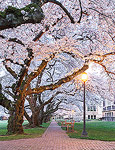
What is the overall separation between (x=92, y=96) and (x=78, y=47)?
12478 mm

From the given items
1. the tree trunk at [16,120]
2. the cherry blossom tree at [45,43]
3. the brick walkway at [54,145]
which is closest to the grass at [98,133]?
the brick walkway at [54,145]

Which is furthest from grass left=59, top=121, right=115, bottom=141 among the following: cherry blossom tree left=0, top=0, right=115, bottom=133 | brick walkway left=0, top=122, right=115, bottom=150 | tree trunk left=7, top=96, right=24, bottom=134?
cherry blossom tree left=0, top=0, right=115, bottom=133

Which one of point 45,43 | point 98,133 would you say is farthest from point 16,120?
point 98,133

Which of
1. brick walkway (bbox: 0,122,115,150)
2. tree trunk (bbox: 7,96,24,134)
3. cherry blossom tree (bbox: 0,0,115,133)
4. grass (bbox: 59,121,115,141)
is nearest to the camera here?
brick walkway (bbox: 0,122,115,150)

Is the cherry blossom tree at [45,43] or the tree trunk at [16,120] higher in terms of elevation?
the cherry blossom tree at [45,43]

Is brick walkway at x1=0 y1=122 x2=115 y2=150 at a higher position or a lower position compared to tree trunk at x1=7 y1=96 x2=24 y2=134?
lower

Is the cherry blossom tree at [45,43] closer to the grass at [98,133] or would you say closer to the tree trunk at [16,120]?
the tree trunk at [16,120]

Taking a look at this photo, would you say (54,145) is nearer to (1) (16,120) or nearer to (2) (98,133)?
(1) (16,120)

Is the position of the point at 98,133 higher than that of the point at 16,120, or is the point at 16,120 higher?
the point at 16,120

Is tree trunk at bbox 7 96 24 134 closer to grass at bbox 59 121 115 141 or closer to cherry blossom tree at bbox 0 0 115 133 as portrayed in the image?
cherry blossom tree at bbox 0 0 115 133

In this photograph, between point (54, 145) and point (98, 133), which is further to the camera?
point (98, 133)

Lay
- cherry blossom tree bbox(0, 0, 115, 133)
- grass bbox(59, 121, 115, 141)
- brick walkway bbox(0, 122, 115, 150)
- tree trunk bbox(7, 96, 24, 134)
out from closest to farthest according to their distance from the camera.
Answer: brick walkway bbox(0, 122, 115, 150)
grass bbox(59, 121, 115, 141)
cherry blossom tree bbox(0, 0, 115, 133)
tree trunk bbox(7, 96, 24, 134)

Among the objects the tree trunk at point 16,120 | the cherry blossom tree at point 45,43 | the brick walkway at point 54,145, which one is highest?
the cherry blossom tree at point 45,43

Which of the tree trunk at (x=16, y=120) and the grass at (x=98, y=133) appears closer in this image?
the grass at (x=98, y=133)
